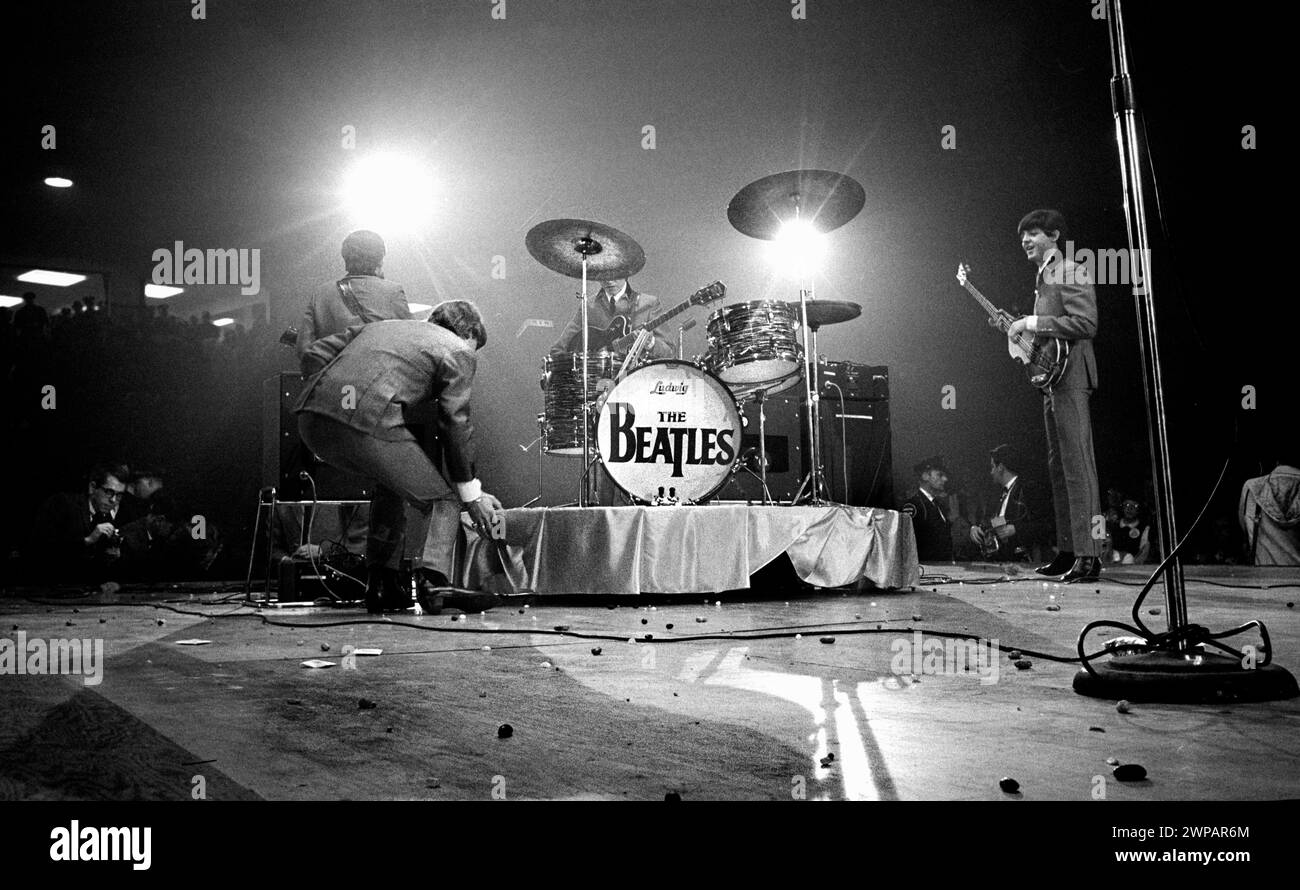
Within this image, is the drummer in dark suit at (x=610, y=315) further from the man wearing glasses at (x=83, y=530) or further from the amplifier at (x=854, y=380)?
the man wearing glasses at (x=83, y=530)

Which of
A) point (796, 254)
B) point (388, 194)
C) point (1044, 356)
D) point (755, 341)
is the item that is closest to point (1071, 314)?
point (1044, 356)

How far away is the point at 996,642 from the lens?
3.02 metres

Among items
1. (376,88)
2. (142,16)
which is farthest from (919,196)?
(142,16)

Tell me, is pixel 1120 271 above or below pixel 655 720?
above

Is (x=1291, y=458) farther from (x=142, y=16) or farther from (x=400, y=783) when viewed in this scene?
(x=142, y=16)

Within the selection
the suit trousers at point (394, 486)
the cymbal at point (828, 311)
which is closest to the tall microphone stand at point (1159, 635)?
the suit trousers at point (394, 486)

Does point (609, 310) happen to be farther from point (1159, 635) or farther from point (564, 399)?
point (1159, 635)

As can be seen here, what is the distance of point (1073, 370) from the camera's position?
5.93 metres

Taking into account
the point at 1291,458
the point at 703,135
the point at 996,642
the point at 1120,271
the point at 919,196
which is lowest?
the point at 996,642

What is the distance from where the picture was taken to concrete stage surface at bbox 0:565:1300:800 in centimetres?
129

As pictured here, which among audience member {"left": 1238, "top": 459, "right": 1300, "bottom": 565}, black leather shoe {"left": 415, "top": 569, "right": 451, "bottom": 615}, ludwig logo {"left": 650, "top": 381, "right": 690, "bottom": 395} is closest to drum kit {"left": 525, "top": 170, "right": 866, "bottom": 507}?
ludwig logo {"left": 650, "top": 381, "right": 690, "bottom": 395}

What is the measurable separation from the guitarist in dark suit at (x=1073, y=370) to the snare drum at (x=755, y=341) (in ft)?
5.43
